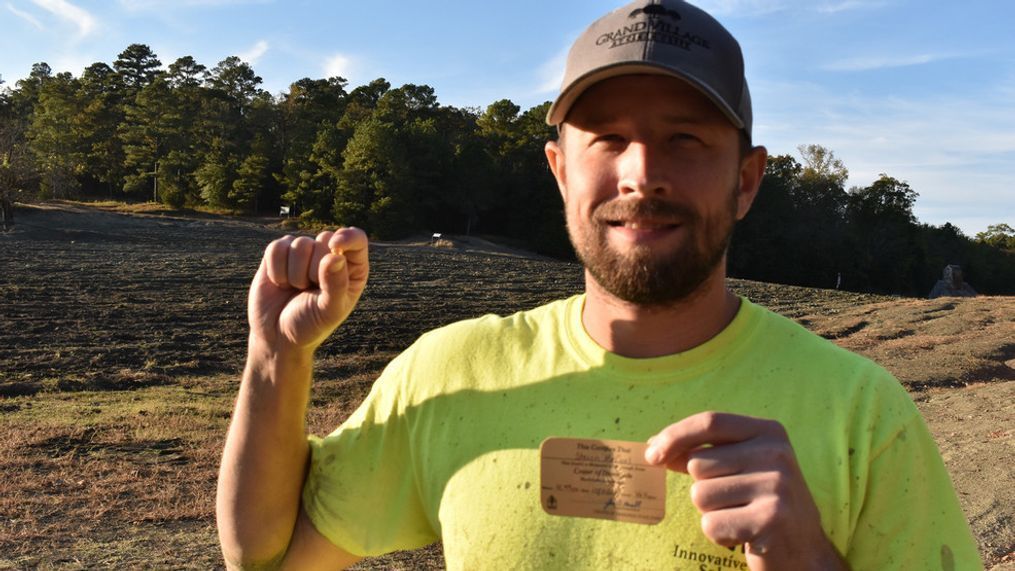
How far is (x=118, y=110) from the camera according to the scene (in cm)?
6769

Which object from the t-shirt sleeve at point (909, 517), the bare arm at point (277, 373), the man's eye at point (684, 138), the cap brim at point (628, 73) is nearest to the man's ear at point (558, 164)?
the cap brim at point (628, 73)

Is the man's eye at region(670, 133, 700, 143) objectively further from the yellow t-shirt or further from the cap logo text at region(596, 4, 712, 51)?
the yellow t-shirt

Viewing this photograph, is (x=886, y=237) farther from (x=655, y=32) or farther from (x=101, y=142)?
(x=655, y=32)

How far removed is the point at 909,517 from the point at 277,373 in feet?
3.92

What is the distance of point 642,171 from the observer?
169 cm

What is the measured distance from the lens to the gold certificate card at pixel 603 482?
154 centimetres

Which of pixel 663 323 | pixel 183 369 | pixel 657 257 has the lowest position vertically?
pixel 183 369

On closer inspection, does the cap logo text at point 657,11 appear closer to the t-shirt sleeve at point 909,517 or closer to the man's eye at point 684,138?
the man's eye at point 684,138

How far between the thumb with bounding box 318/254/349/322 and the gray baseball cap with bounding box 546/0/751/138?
21.7 inches

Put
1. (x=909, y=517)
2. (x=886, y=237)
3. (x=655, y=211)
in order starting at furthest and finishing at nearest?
1. (x=886, y=237)
2. (x=655, y=211)
3. (x=909, y=517)

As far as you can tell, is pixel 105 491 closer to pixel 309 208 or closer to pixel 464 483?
pixel 464 483

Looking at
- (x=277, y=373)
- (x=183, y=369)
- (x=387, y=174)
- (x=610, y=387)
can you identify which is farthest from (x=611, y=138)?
(x=387, y=174)

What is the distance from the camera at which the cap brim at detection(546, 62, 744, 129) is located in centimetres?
166

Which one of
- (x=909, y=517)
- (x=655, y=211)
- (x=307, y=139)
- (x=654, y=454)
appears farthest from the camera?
(x=307, y=139)
